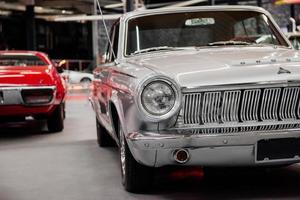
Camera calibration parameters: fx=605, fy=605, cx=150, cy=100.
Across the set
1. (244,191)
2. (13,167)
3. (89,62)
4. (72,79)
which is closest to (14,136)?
(13,167)

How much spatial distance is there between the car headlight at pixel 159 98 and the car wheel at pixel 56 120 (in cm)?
501

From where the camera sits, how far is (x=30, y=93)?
28.3 ft

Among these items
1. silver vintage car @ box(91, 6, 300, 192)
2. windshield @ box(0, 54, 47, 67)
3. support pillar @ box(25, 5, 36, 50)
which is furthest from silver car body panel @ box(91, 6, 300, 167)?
support pillar @ box(25, 5, 36, 50)

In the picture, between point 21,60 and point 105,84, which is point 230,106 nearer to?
point 105,84

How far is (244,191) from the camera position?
4934 mm

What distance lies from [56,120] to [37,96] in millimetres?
878

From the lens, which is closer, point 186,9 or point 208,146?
point 208,146

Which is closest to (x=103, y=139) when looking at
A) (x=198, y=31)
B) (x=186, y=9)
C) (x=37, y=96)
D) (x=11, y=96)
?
(x=37, y=96)

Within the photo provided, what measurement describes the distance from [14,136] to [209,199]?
5337mm

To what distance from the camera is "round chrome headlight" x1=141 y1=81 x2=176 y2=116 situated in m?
4.33

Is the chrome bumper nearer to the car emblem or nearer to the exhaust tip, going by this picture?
the exhaust tip

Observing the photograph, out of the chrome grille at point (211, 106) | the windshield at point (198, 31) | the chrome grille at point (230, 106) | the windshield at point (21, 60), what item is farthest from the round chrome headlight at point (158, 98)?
the windshield at point (21, 60)

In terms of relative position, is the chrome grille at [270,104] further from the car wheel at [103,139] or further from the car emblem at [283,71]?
the car wheel at [103,139]

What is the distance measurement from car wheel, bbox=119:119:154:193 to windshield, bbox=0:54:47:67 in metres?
5.38
